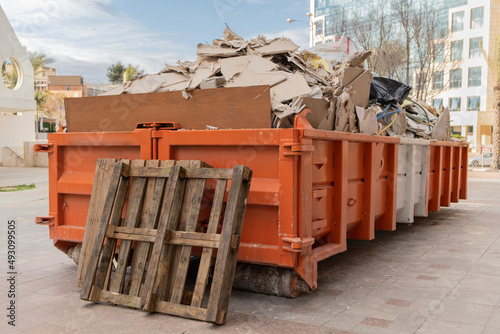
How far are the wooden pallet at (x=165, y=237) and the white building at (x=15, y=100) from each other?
2094 cm

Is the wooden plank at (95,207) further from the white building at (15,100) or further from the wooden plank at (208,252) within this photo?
the white building at (15,100)

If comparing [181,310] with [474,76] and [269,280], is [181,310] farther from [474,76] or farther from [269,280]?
[474,76]

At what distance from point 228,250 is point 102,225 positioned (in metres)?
1.21

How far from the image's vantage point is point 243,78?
500cm

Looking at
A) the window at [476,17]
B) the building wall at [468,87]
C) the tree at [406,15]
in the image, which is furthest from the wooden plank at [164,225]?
the window at [476,17]

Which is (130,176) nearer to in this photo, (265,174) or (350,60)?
(265,174)

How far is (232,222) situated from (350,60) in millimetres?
3374

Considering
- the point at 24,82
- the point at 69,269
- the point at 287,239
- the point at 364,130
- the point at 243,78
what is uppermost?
the point at 24,82

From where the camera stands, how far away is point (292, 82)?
4.77m

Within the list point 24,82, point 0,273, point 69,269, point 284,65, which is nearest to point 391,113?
point 284,65

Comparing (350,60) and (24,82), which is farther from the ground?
(24,82)

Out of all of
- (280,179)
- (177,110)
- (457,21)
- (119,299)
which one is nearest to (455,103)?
(457,21)

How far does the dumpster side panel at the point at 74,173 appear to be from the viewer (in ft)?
15.9

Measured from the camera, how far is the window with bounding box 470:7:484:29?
160 ft
